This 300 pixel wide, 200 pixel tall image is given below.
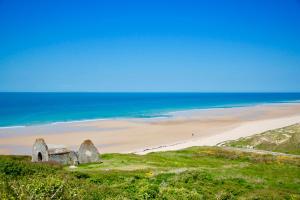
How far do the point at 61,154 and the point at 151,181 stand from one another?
52.2 feet

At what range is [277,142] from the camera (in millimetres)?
59344

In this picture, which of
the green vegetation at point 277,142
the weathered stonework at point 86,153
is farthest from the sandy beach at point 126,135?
the weathered stonework at point 86,153

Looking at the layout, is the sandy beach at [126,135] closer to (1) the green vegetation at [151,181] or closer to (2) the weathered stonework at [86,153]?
(2) the weathered stonework at [86,153]

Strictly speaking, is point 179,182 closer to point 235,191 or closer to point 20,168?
point 235,191

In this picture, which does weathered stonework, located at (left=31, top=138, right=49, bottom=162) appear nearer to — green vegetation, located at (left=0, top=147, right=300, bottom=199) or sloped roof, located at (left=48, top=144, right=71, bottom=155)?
sloped roof, located at (left=48, top=144, right=71, bottom=155)

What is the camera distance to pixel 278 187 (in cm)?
2897

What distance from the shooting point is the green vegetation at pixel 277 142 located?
5653cm

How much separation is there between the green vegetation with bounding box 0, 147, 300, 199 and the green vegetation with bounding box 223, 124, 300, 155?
37.9 ft

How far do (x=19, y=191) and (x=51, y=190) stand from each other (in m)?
1.35

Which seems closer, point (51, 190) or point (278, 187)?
point (51, 190)

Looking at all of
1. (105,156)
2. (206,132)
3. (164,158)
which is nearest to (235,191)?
(164,158)

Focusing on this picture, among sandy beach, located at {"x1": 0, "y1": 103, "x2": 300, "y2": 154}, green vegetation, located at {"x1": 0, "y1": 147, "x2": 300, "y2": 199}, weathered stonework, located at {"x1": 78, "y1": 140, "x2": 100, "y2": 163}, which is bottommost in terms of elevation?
green vegetation, located at {"x1": 0, "y1": 147, "x2": 300, "y2": 199}

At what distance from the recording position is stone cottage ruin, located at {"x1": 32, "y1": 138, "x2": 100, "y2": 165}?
4016 cm

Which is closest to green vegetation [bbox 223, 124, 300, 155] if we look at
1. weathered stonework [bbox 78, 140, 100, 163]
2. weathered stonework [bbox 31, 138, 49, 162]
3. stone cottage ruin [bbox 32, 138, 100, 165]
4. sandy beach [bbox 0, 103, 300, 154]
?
sandy beach [bbox 0, 103, 300, 154]
